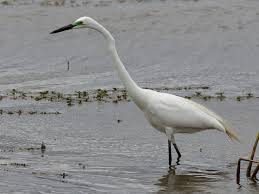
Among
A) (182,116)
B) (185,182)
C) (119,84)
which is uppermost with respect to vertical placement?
(119,84)

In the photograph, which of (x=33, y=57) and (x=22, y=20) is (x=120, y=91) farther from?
(x=22, y=20)

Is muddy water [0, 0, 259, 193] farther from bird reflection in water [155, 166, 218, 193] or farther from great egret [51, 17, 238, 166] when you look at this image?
great egret [51, 17, 238, 166]

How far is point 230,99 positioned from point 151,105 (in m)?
4.56

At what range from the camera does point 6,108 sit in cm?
1469

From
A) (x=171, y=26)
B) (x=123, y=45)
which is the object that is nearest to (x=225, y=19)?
(x=171, y=26)

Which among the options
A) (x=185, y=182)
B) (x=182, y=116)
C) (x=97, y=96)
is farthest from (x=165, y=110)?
(x=97, y=96)

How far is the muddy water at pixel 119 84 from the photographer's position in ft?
31.9

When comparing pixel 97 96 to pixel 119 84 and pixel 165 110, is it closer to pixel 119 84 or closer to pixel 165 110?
pixel 119 84

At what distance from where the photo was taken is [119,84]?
17125 millimetres

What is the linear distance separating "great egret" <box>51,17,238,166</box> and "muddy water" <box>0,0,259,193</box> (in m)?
0.39

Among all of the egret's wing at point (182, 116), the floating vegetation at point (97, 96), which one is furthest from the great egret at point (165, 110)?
the floating vegetation at point (97, 96)

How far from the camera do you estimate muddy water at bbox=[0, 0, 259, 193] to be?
9734 millimetres

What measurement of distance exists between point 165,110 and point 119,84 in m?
6.17

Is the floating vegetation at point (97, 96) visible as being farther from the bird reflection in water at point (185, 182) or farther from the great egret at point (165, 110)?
the bird reflection in water at point (185, 182)
